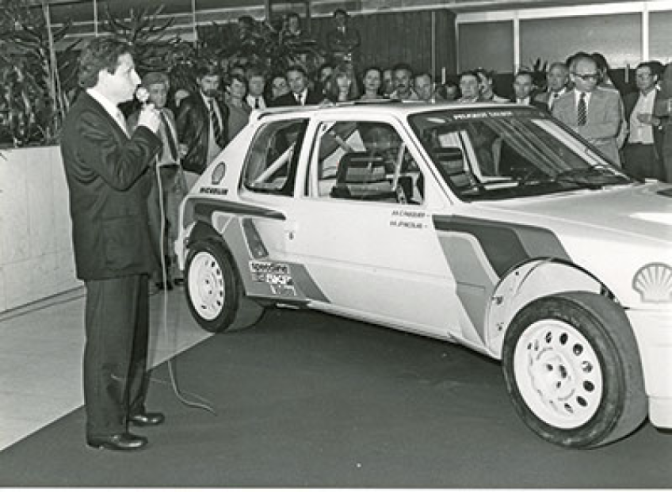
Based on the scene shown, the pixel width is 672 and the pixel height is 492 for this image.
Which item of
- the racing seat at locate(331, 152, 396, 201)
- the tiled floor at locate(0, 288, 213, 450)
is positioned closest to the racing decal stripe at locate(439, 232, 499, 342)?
the racing seat at locate(331, 152, 396, 201)

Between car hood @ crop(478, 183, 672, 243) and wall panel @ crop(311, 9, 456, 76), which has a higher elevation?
wall panel @ crop(311, 9, 456, 76)

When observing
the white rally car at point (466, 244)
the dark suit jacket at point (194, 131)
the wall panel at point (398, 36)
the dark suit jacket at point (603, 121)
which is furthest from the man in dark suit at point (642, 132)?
the wall panel at point (398, 36)

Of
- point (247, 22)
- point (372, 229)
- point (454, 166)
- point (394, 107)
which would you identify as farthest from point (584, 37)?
point (372, 229)

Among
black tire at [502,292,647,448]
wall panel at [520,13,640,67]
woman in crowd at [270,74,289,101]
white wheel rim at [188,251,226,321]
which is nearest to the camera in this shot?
black tire at [502,292,647,448]

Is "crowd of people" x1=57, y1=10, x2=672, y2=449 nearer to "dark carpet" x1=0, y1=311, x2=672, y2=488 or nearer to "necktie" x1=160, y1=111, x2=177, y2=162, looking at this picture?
"necktie" x1=160, y1=111, x2=177, y2=162

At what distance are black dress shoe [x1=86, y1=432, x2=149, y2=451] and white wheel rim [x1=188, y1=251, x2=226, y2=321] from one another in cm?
209

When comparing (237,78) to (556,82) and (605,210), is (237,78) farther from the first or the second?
(605,210)

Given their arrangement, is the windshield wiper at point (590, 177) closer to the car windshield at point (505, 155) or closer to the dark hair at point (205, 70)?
the car windshield at point (505, 155)

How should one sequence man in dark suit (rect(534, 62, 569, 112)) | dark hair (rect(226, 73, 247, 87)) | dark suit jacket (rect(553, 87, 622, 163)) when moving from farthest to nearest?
dark hair (rect(226, 73, 247, 87)), man in dark suit (rect(534, 62, 569, 112)), dark suit jacket (rect(553, 87, 622, 163))

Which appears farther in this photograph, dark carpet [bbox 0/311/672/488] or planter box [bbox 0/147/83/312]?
planter box [bbox 0/147/83/312]

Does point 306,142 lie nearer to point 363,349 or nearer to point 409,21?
point 363,349

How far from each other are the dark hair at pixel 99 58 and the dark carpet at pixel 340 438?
172 centimetres

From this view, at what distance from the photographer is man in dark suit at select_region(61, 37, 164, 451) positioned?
4.58m

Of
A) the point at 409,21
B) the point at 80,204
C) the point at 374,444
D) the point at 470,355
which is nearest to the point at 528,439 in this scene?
the point at 374,444
